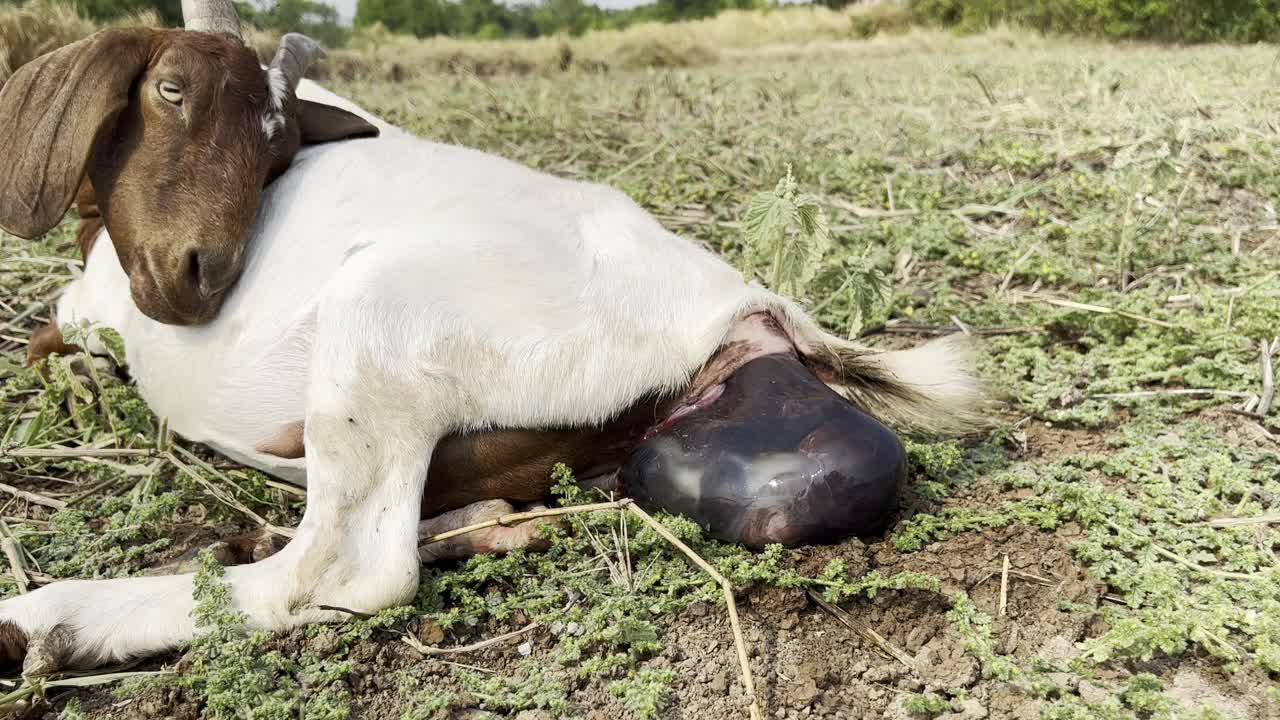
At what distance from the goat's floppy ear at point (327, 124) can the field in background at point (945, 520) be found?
0.85 m

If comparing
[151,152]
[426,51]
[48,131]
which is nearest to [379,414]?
[151,152]

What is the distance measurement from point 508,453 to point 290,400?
0.53 meters

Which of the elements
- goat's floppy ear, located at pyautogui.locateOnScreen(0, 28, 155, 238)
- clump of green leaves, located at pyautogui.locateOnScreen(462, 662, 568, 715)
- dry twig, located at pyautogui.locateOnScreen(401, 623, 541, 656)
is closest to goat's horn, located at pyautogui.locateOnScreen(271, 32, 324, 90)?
goat's floppy ear, located at pyautogui.locateOnScreen(0, 28, 155, 238)

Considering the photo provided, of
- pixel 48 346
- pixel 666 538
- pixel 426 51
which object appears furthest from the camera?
pixel 426 51

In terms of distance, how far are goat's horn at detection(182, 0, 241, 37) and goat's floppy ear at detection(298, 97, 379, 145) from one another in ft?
0.83

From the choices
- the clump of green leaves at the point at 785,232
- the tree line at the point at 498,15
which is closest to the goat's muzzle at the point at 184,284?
the clump of green leaves at the point at 785,232

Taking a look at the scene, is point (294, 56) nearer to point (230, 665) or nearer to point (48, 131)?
point (48, 131)

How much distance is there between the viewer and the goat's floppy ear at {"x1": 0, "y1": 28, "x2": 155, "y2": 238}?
2.21 metres

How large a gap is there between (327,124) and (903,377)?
1.68 metres

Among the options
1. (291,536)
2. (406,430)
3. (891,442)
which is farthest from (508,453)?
(891,442)

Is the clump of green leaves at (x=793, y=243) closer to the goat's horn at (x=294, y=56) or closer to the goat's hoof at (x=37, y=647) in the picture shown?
the goat's horn at (x=294, y=56)

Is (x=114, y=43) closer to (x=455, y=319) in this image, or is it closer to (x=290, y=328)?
(x=290, y=328)

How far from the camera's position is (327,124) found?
2676mm

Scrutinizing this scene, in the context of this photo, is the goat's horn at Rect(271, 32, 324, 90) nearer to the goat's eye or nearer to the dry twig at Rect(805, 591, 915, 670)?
the goat's eye
